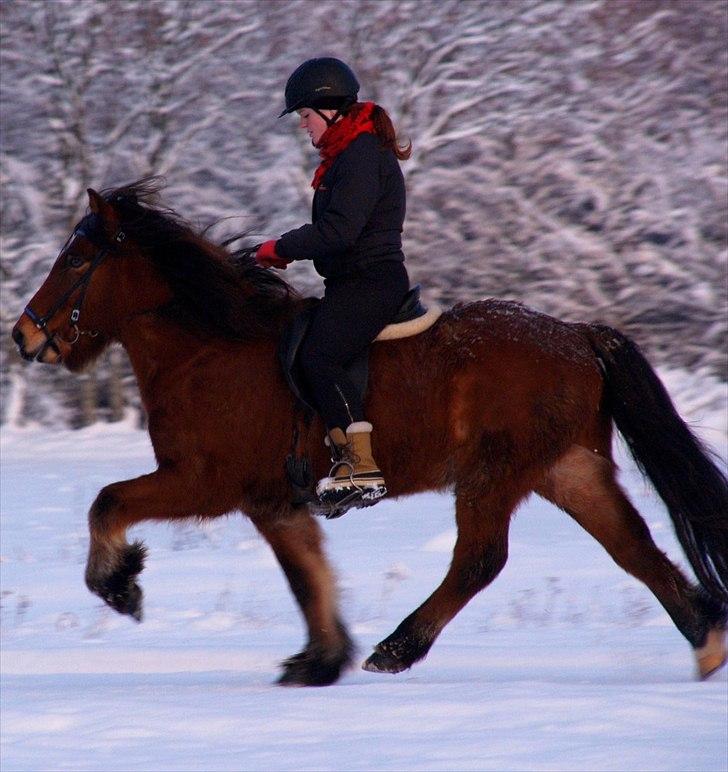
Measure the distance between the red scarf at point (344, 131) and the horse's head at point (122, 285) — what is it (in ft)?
1.90

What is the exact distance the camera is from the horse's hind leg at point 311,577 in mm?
5445

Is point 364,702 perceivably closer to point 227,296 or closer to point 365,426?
point 365,426

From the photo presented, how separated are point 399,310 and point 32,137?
11.6 m

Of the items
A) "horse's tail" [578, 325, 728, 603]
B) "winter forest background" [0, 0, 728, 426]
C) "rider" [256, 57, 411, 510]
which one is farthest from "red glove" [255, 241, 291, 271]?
"winter forest background" [0, 0, 728, 426]

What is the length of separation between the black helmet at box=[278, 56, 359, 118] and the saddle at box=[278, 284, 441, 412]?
2.58 ft

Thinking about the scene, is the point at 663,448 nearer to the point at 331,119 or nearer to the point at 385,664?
the point at 385,664

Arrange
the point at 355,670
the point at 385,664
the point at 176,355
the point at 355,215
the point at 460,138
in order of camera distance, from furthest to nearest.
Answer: the point at 460,138 → the point at 355,670 → the point at 176,355 → the point at 385,664 → the point at 355,215

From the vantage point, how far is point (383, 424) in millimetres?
5160

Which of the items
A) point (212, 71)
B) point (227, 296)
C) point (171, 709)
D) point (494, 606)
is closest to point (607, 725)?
point (171, 709)

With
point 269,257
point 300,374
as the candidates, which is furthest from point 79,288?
point 300,374

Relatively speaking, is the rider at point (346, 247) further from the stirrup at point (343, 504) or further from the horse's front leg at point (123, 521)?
the horse's front leg at point (123, 521)

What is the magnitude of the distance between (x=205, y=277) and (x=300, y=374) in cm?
61

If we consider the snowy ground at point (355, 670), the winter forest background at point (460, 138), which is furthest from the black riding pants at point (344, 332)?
the winter forest background at point (460, 138)

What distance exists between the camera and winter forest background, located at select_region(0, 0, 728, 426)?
15320 millimetres
